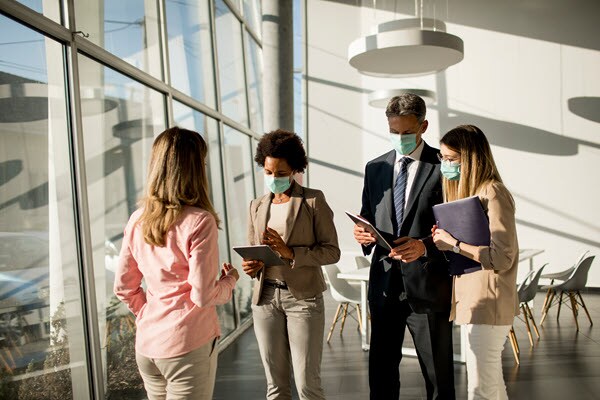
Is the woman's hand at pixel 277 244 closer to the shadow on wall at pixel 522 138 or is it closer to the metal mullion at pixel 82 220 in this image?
the metal mullion at pixel 82 220

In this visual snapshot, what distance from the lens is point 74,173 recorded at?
11.4 feet

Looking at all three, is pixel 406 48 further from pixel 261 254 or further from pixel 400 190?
pixel 261 254

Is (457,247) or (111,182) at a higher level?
(111,182)

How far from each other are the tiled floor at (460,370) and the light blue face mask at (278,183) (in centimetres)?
224

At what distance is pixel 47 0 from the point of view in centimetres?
329

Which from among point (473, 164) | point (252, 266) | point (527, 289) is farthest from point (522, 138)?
point (252, 266)

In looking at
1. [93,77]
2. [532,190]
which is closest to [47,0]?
[93,77]

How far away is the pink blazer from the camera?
2.21m

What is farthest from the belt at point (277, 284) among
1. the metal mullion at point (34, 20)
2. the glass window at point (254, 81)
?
the glass window at point (254, 81)

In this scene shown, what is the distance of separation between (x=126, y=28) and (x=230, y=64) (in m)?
3.99

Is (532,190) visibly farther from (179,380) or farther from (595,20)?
(179,380)

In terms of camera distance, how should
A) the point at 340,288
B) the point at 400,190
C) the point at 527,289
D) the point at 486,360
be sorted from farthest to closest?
the point at 340,288
the point at 527,289
the point at 400,190
the point at 486,360

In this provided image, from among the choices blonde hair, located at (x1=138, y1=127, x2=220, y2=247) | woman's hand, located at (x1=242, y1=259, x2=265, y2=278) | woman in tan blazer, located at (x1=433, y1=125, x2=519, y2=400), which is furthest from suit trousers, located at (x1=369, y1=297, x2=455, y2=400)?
blonde hair, located at (x1=138, y1=127, x2=220, y2=247)

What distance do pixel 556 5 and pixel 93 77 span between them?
997 cm
